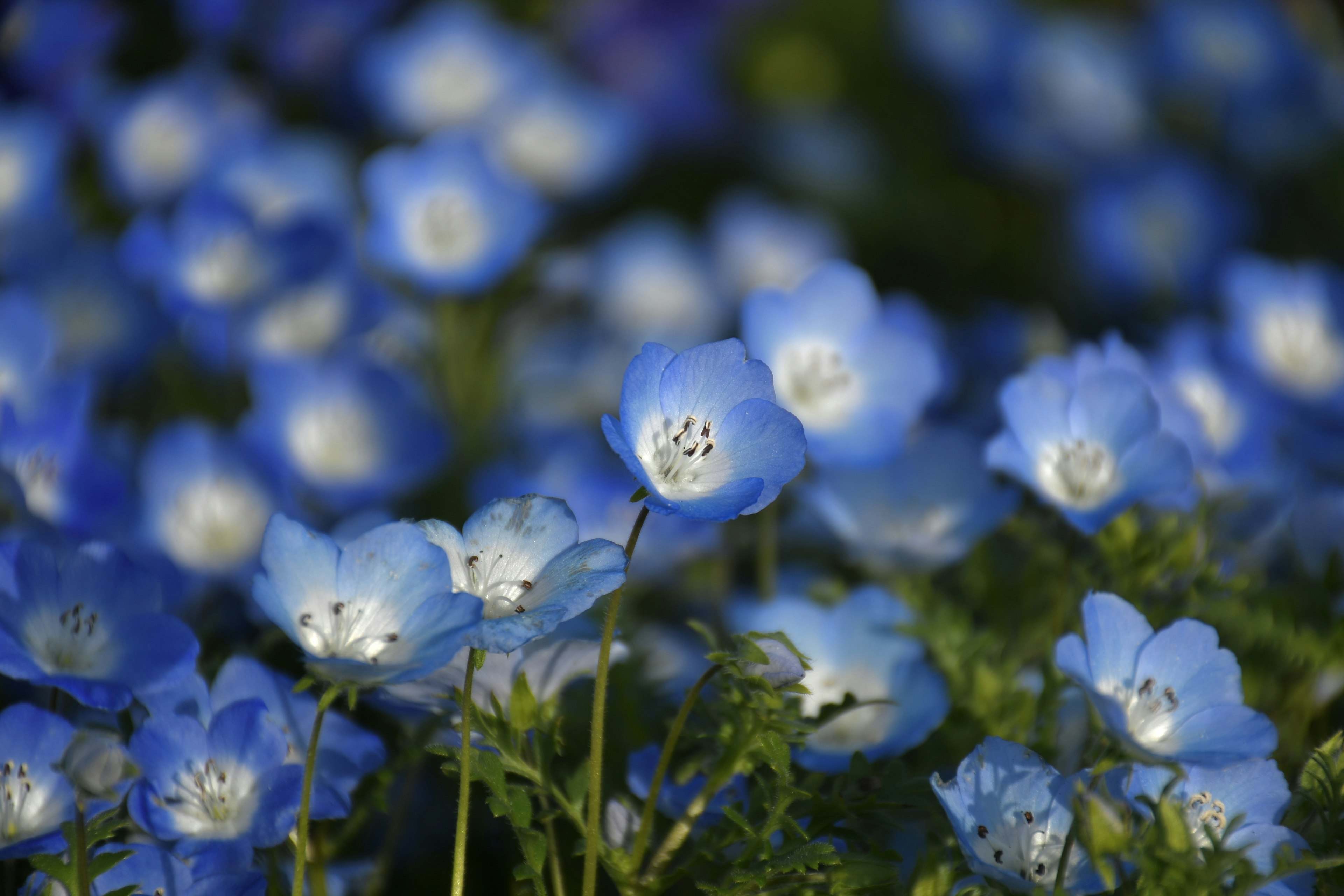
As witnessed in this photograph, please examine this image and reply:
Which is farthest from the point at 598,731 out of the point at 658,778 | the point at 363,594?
the point at 363,594

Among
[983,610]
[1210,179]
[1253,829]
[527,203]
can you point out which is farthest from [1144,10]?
[1253,829]

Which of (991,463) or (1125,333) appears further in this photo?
(1125,333)

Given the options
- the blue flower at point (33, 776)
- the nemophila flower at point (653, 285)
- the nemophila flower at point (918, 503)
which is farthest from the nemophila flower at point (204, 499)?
the nemophila flower at point (653, 285)

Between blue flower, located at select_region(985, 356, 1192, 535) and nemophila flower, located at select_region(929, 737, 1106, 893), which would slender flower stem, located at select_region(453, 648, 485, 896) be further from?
blue flower, located at select_region(985, 356, 1192, 535)

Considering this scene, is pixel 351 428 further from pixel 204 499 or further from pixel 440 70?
pixel 440 70

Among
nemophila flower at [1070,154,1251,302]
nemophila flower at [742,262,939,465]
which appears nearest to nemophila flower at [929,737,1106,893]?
nemophila flower at [742,262,939,465]

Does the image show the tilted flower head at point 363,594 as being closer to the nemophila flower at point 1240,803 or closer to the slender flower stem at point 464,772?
the slender flower stem at point 464,772

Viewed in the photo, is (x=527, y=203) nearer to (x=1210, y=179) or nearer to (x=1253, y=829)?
(x=1253, y=829)
